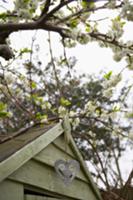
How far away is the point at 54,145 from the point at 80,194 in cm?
29

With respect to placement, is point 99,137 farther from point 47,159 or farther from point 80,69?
point 47,159

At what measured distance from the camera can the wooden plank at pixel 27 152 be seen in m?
0.99

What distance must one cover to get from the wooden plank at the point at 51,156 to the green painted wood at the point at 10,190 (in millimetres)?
143

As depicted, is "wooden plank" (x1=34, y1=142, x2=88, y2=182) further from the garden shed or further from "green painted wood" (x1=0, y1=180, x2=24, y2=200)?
"green painted wood" (x1=0, y1=180, x2=24, y2=200)

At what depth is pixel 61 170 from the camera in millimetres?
1217

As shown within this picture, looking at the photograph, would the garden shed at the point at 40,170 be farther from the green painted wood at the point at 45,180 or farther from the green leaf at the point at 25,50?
the green leaf at the point at 25,50

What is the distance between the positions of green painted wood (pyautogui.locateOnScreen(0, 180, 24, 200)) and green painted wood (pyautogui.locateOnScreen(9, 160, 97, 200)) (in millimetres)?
22

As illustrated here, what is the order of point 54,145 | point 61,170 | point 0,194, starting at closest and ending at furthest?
point 0,194, point 61,170, point 54,145

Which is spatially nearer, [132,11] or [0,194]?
[0,194]

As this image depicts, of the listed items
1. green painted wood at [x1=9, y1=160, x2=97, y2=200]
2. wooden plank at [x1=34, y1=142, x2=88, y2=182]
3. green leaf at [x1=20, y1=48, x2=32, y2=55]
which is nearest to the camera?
green painted wood at [x1=9, y1=160, x2=97, y2=200]

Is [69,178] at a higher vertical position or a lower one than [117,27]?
lower

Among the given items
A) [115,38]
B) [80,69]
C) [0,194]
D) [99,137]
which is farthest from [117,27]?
[80,69]

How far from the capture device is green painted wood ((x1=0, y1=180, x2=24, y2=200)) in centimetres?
101

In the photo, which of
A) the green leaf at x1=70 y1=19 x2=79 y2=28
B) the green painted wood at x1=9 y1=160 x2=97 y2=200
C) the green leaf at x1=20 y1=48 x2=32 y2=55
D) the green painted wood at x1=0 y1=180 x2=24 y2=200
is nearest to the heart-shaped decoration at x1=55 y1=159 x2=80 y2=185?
the green painted wood at x1=9 y1=160 x2=97 y2=200
